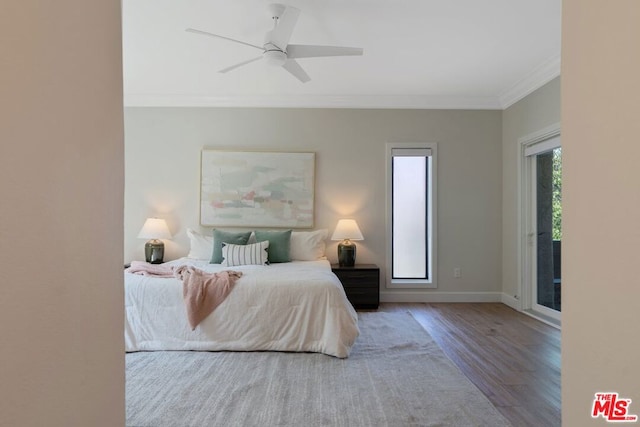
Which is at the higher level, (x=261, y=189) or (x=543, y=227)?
(x=261, y=189)

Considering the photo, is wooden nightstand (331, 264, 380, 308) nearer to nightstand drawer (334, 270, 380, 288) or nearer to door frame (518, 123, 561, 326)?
nightstand drawer (334, 270, 380, 288)

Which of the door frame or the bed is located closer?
the bed

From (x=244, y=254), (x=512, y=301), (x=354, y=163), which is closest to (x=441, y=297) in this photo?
(x=512, y=301)

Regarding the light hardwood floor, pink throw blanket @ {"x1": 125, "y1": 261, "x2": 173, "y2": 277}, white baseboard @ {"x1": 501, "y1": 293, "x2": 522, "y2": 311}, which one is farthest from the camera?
white baseboard @ {"x1": 501, "y1": 293, "x2": 522, "y2": 311}

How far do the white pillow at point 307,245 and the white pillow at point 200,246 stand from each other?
3.39ft

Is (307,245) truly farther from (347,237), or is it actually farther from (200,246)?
(200,246)

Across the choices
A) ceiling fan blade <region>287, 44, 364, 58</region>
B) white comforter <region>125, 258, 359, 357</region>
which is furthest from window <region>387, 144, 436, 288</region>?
ceiling fan blade <region>287, 44, 364, 58</region>

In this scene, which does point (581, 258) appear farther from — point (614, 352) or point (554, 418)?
point (554, 418)

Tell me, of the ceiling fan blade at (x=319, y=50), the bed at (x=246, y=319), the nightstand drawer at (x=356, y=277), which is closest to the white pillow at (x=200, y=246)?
the bed at (x=246, y=319)

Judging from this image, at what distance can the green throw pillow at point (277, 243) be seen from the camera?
433 cm

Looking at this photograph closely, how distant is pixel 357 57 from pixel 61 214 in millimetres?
3463

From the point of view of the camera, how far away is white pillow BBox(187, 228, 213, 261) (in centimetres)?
454

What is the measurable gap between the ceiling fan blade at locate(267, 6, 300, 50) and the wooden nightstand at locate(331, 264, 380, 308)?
2.66 m

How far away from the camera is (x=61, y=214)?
2.34 ft
